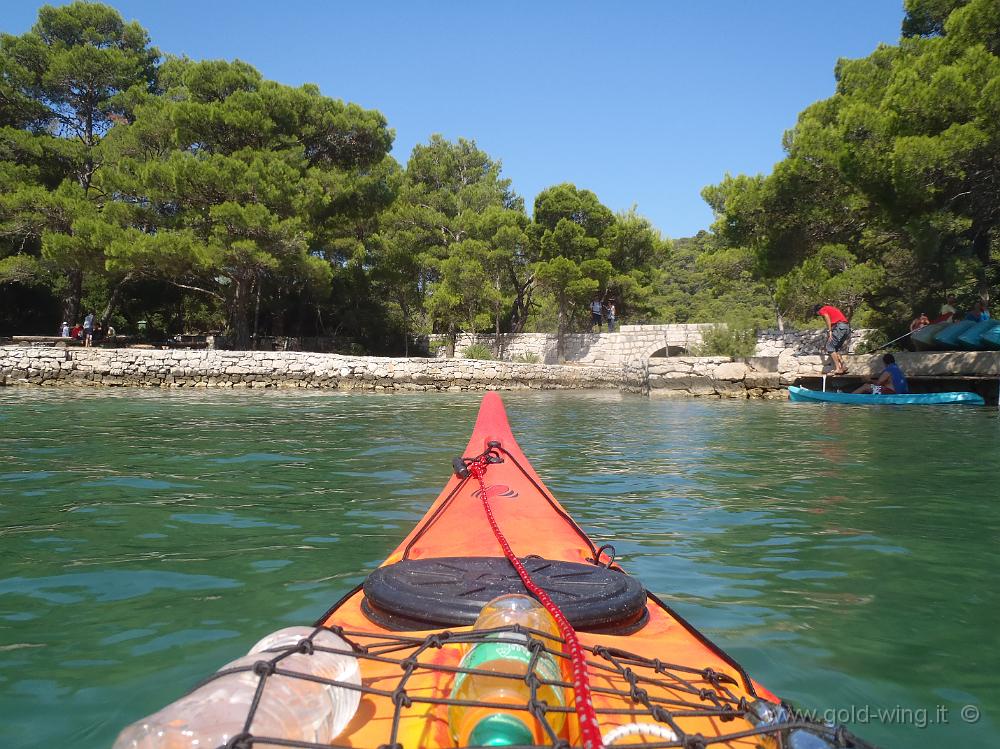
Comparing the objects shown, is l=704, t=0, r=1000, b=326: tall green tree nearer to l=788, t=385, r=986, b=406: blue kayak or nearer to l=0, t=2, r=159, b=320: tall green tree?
l=788, t=385, r=986, b=406: blue kayak

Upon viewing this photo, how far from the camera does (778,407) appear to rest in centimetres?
1351

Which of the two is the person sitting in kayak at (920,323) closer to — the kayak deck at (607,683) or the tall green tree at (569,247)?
the tall green tree at (569,247)

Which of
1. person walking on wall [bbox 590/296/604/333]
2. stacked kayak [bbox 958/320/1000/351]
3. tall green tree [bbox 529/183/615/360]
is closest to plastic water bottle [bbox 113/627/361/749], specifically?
stacked kayak [bbox 958/320/1000/351]

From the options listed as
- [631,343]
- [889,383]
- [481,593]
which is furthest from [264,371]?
[481,593]

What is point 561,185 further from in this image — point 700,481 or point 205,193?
point 700,481

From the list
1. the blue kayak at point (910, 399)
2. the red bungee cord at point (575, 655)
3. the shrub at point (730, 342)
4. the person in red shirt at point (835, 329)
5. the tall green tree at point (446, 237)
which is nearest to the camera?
the red bungee cord at point (575, 655)

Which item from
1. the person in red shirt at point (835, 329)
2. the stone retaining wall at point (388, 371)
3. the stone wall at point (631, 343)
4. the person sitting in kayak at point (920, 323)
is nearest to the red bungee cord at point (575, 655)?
the person in red shirt at point (835, 329)

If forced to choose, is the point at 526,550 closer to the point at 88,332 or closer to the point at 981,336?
the point at 981,336

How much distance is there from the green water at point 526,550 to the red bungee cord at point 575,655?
87 centimetres

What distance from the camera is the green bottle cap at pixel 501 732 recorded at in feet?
3.82

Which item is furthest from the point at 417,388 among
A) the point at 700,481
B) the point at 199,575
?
the point at 199,575

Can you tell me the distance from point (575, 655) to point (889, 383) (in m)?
14.5

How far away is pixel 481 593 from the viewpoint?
1.98 metres

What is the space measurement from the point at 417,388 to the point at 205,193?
366 inches
